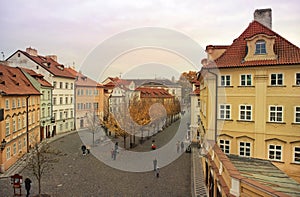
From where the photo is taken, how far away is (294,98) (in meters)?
14.3

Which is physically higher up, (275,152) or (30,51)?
(30,51)

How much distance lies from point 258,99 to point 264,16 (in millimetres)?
6575

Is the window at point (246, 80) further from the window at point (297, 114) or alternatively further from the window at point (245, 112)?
the window at point (297, 114)

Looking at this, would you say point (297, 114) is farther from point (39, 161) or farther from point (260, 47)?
point (39, 161)

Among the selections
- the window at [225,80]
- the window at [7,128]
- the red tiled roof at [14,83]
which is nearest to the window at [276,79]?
the window at [225,80]

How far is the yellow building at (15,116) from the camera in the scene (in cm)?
1945

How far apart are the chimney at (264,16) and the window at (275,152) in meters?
8.47

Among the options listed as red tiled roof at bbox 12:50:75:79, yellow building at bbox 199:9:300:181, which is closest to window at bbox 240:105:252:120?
yellow building at bbox 199:9:300:181

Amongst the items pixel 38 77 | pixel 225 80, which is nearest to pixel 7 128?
pixel 38 77

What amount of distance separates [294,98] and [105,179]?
12.6 meters

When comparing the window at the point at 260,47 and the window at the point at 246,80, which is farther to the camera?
the window at the point at 246,80

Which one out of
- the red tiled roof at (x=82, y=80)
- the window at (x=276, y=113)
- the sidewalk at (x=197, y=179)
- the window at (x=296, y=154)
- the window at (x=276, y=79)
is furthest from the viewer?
the red tiled roof at (x=82, y=80)

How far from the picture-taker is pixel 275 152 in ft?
49.0

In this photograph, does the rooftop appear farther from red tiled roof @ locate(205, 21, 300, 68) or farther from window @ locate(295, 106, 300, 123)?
red tiled roof @ locate(205, 21, 300, 68)
